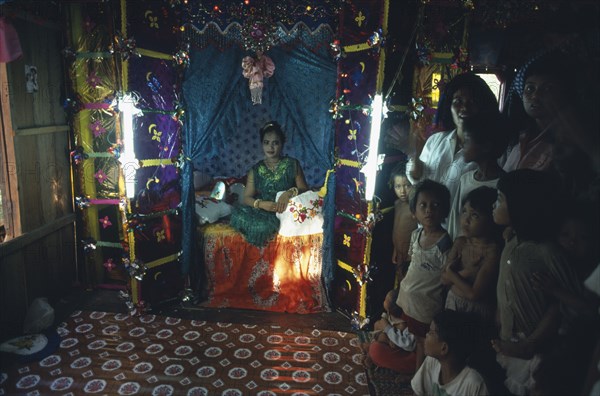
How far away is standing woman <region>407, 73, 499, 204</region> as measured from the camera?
3.56 metres

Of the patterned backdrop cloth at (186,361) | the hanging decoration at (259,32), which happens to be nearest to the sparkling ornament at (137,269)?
the patterned backdrop cloth at (186,361)

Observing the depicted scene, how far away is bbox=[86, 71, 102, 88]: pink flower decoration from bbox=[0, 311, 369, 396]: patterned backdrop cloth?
2.88 metres

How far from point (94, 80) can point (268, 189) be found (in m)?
2.62

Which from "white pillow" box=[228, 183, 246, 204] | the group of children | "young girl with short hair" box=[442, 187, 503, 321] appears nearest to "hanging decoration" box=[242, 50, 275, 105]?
"white pillow" box=[228, 183, 246, 204]

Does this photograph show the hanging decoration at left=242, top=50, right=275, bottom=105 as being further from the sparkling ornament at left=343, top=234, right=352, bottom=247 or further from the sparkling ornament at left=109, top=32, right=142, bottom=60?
the sparkling ornament at left=343, top=234, right=352, bottom=247

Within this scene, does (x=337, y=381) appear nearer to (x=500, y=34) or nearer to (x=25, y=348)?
(x=25, y=348)

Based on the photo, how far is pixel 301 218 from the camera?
5.43m

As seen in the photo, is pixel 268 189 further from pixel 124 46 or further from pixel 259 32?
pixel 124 46

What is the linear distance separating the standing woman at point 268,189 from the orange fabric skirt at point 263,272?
17cm

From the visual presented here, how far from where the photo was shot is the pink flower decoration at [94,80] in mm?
5219

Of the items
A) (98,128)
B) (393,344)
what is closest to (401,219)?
(393,344)

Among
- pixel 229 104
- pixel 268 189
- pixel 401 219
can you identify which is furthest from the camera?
pixel 268 189

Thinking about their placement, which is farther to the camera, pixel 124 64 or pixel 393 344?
pixel 124 64

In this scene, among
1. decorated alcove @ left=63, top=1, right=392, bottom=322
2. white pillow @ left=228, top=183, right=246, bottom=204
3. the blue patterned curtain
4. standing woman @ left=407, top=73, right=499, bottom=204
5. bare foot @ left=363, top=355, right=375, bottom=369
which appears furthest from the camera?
white pillow @ left=228, top=183, right=246, bottom=204
